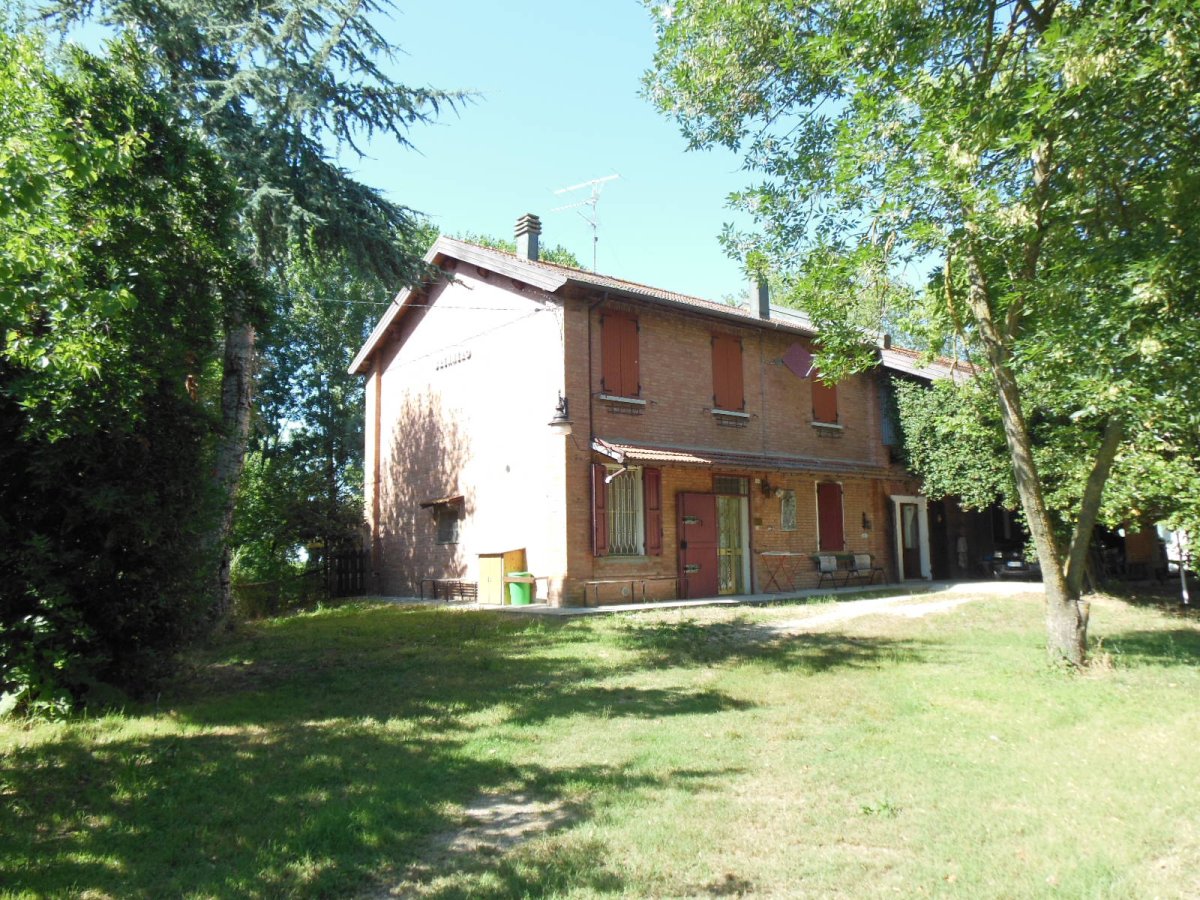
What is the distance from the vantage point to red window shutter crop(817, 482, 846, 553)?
18812 millimetres

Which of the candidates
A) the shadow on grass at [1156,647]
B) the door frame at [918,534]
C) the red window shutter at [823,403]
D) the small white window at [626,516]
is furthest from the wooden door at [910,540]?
the shadow on grass at [1156,647]

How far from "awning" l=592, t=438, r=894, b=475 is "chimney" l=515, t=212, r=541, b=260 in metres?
5.68

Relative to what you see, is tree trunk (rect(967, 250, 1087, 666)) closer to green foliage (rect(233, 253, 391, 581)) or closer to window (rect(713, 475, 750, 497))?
window (rect(713, 475, 750, 497))

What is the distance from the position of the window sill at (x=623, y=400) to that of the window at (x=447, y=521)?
14.3ft

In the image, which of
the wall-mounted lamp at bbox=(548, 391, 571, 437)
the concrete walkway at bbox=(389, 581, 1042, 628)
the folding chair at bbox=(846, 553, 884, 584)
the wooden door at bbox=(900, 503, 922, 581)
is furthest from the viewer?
the wooden door at bbox=(900, 503, 922, 581)

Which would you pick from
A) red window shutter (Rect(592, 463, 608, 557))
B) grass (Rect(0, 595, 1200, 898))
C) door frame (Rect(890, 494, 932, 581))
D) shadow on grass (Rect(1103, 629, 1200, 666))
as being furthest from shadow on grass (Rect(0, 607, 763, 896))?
door frame (Rect(890, 494, 932, 581))

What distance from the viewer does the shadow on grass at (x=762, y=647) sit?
29.8ft

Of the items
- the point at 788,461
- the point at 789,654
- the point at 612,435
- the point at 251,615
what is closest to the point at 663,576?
the point at 612,435

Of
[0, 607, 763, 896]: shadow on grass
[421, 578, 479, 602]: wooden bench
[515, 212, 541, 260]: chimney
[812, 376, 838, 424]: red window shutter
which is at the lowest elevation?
[0, 607, 763, 896]: shadow on grass

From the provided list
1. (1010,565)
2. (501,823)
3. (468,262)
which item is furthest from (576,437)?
(1010,565)

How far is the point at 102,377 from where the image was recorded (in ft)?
19.8

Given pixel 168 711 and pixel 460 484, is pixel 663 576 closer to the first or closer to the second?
pixel 460 484

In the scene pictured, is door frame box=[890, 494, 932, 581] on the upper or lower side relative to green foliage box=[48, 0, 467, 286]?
lower

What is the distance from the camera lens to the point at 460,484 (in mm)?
17578
